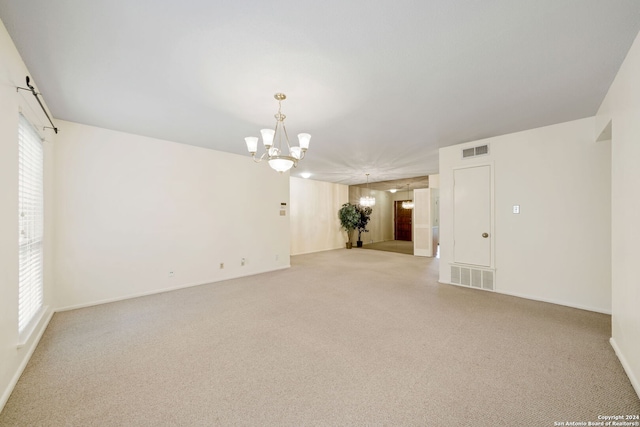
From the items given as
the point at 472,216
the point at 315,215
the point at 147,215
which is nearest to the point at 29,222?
the point at 147,215

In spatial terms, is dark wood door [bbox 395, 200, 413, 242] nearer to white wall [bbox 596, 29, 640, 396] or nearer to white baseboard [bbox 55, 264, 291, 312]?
white baseboard [bbox 55, 264, 291, 312]

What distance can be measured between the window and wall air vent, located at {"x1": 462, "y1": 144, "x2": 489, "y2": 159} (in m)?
5.72

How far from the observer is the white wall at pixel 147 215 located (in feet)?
→ 11.5

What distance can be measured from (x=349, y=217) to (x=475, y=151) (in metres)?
5.36

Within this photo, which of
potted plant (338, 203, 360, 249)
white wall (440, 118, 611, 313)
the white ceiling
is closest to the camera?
the white ceiling

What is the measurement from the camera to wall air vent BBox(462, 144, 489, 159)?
165 inches

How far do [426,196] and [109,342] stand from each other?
825 centimetres

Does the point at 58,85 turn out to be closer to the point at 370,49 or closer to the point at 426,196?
the point at 370,49

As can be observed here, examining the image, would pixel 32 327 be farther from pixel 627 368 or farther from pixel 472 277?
pixel 472 277

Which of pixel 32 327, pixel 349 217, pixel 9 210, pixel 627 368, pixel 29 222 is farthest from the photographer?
pixel 349 217

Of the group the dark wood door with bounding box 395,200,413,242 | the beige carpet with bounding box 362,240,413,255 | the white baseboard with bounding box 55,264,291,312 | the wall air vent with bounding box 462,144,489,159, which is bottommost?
the beige carpet with bounding box 362,240,413,255

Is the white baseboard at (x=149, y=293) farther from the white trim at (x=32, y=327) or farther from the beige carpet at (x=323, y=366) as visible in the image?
the white trim at (x=32, y=327)

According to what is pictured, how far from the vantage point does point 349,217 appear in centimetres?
926

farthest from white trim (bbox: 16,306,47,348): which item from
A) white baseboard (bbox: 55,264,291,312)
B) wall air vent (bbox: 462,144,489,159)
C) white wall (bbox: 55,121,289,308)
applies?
wall air vent (bbox: 462,144,489,159)
